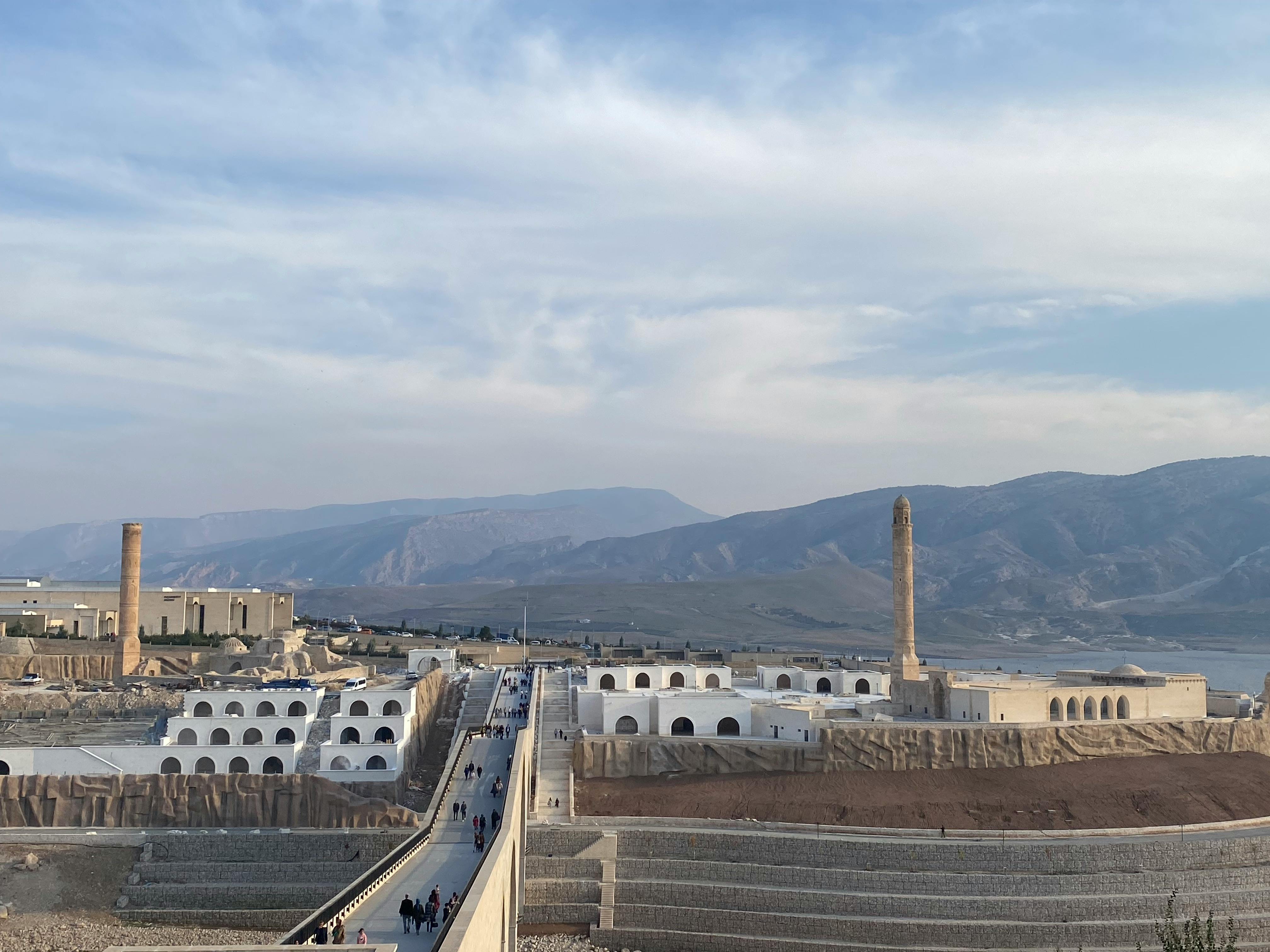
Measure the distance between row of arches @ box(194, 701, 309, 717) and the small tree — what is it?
2512cm

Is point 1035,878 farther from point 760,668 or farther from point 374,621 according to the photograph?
point 374,621

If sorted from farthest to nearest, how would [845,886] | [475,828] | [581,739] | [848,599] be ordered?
[848,599]
[581,739]
[845,886]
[475,828]

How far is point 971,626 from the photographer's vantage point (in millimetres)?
155625

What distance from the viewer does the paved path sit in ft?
51.0

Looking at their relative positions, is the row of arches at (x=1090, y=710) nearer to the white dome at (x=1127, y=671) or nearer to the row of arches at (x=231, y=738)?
the white dome at (x=1127, y=671)

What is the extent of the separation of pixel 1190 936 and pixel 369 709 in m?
25.5

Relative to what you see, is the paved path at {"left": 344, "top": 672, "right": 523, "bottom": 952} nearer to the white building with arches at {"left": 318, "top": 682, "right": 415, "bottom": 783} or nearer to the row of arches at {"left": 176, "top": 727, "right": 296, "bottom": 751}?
the white building with arches at {"left": 318, "top": 682, "right": 415, "bottom": 783}

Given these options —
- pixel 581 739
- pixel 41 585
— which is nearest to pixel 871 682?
pixel 581 739

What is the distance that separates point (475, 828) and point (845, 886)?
977cm

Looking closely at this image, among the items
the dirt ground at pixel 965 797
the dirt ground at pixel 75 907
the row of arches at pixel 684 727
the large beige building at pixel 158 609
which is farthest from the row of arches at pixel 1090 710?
the large beige building at pixel 158 609

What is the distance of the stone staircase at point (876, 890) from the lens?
27516 millimetres

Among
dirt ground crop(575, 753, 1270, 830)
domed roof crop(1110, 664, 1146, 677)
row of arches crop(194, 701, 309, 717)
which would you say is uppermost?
domed roof crop(1110, 664, 1146, 677)

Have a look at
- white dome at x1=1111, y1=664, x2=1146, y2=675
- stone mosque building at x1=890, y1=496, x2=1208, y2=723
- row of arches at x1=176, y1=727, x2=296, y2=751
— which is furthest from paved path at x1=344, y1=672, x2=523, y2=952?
white dome at x1=1111, y1=664, x2=1146, y2=675

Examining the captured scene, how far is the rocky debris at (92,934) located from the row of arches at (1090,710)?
23.7 metres
